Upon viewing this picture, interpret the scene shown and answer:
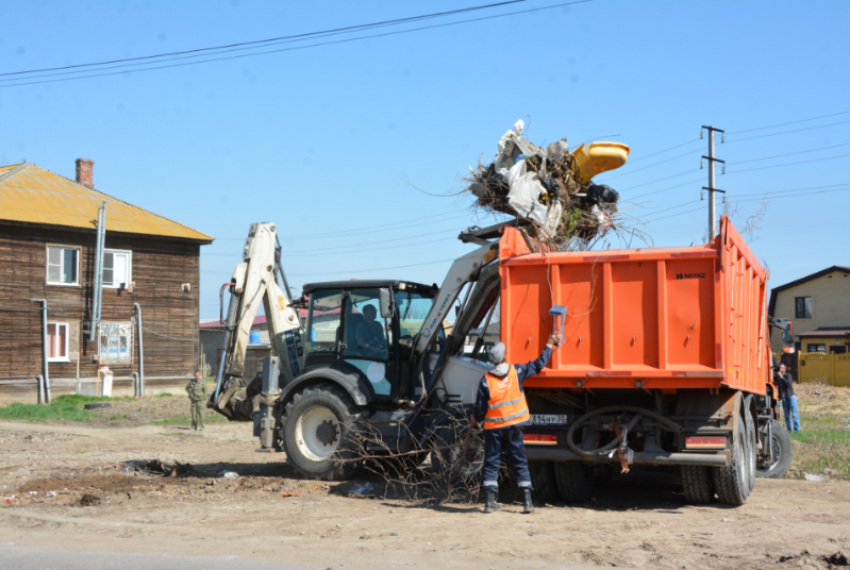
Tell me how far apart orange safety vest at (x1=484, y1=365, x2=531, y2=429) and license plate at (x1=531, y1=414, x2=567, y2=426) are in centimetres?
27

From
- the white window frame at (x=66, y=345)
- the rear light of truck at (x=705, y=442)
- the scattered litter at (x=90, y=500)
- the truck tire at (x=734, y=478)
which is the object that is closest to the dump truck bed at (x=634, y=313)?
the rear light of truck at (x=705, y=442)

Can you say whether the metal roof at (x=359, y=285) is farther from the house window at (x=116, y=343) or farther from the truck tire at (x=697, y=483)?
the house window at (x=116, y=343)

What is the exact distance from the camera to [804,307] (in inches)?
1813

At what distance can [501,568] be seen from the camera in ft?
18.3

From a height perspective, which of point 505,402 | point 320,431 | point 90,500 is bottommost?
point 90,500

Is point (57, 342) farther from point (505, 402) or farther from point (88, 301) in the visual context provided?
point (505, 402)

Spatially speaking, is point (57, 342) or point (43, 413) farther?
point (57, 342)

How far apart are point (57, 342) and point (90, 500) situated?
66.1ft

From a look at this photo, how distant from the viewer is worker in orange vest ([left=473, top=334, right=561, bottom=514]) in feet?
25.0

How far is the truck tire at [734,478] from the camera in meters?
7.54

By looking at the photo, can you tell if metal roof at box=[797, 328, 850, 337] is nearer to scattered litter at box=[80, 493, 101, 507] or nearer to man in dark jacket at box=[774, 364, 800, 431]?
man in dark jacket at box=[774, 364, 800, 431]

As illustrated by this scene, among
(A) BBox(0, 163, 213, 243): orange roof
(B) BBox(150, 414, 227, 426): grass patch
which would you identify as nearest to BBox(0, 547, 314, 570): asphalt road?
(B) BBox(150, 414, 227, 426): grass patch

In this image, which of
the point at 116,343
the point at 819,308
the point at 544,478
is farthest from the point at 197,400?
the point at 819,308

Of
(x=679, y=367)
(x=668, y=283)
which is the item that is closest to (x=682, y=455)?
(x=679, y=367)
